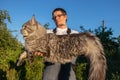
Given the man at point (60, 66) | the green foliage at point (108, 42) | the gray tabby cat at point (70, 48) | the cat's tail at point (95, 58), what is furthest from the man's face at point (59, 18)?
the green foliage at point (108, 42)

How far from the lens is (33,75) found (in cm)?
906

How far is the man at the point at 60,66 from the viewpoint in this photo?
591 cm

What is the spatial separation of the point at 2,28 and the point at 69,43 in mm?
4238

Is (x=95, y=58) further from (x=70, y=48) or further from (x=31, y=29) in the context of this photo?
(x=31, y=29)

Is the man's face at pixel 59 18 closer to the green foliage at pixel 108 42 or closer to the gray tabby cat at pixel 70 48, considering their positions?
the gray tabby cat at pixel 70 48

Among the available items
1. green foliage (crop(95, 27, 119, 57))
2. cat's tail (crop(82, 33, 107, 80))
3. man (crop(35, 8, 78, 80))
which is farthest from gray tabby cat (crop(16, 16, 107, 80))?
green foliage (crop(95, 27, 119, 57))

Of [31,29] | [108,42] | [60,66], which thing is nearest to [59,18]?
[31,29]

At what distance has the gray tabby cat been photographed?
5.71 m

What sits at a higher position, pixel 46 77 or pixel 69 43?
pixel 69 43

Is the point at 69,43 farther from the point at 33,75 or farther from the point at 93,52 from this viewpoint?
the point at 33,75

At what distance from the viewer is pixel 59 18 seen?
5.91 m

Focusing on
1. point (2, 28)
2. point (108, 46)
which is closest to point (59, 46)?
point (2, 28)

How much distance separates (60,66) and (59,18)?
2.46 ft

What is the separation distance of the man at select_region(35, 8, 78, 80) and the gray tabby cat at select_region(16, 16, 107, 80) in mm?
→ 139
